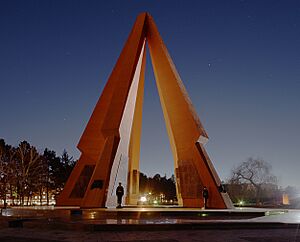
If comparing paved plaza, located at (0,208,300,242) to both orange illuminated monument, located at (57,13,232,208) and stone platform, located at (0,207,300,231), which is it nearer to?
stone platform, located at (0,207,300,231)

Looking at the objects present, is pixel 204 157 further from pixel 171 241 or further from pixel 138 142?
pixel 171 241

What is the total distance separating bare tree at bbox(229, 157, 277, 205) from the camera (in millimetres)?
35156

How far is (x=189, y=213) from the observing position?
456 inches

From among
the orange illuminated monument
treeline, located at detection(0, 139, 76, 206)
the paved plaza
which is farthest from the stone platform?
treeline, located at detection(0, 139, 76, 206)

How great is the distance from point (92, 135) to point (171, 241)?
538 inches

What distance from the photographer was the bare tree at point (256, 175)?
115 ft

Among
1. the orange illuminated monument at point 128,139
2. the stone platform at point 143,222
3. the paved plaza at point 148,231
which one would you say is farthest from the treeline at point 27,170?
the paved plaza at point 148,231

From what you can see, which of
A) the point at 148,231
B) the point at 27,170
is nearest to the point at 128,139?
the point at 148,231

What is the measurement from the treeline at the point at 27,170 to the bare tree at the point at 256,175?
20.3 metres

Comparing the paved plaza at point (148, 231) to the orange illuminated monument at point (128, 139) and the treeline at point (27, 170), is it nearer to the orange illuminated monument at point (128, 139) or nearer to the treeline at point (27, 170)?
the orange illuminated monument at point (128, 139)

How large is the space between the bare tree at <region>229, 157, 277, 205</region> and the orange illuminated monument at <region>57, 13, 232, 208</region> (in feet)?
58.7

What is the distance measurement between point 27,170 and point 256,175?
75.7 ft

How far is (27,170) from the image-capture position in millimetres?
34062

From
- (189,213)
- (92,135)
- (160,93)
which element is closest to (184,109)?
(160,93)
